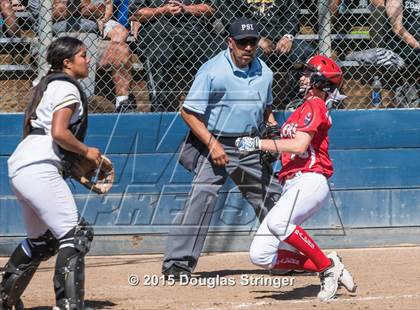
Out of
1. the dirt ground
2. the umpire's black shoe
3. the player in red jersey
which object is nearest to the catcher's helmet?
the player in red jersey

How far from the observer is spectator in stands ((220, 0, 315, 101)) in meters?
9.25

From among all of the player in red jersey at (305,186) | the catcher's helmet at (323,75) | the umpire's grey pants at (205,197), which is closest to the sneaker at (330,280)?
the player in red jersey at (305,186)

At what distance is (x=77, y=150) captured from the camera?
588 centimetres

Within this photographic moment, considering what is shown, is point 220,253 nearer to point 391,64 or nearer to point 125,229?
point 125,229

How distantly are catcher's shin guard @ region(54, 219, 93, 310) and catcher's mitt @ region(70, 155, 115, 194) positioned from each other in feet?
1.08

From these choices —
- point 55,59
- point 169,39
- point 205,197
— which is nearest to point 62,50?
point 55,59

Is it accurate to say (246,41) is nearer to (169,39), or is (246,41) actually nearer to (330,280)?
(169,39)

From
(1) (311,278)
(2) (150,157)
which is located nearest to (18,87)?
(2) (150,157)

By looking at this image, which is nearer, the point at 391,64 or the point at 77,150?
the point at 77,150

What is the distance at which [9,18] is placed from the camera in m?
9.24

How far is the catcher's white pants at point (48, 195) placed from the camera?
590 centimetres

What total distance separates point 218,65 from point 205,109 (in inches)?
15.2

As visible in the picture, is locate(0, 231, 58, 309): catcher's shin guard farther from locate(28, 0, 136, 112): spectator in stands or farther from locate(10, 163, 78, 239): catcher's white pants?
locate(28, 0, 136, 112): spectator in stands

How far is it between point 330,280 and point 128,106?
3191 millimetres
